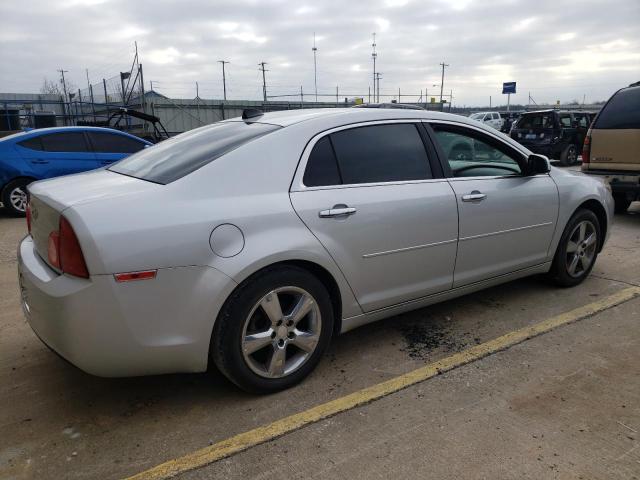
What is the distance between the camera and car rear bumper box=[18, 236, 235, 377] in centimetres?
231

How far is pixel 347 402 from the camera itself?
2.78 m

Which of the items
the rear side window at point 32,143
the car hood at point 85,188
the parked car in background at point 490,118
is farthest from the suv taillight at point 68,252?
the parked car in background at point 490,118

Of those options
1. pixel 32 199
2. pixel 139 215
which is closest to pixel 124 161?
pixel 32 199

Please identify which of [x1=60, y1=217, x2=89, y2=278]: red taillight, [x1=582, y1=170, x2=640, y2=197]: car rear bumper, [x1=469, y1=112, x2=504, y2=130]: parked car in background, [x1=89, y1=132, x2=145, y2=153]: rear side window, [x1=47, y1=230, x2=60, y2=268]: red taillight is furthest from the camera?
[x1=469, y1=112, x2=504, y2=130]: parked car in background

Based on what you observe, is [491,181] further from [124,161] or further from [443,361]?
[124,161]

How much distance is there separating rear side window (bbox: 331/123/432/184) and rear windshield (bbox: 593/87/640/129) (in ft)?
17.1

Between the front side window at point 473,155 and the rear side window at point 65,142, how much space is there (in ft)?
23.9

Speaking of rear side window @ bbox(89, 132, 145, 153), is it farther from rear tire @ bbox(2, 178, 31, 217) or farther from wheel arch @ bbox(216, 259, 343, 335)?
wheel arch @ bbox(216, 259, 343, 335)

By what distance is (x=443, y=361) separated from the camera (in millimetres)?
3225

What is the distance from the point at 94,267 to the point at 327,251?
1193 millimetres

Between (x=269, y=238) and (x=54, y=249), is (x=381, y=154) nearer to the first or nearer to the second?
(x=269, y=238)

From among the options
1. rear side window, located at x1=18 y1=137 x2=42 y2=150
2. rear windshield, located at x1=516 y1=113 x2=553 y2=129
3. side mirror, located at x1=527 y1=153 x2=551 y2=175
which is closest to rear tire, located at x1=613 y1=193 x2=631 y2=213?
side mirror, located at x1=527 y1=153 x2=551 y2=175

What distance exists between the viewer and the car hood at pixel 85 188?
2.50m

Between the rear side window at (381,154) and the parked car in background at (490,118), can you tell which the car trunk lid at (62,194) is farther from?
the parked car in background at (490,118)
